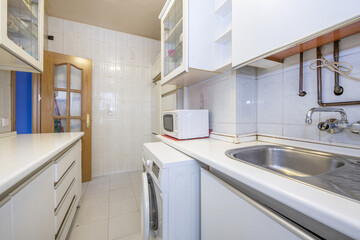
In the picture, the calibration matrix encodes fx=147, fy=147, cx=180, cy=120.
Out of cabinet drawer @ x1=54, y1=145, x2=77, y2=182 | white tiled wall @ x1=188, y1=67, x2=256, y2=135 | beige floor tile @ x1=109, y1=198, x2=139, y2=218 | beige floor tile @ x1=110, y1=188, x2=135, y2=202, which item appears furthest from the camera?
beige floor tile @ x1=110, y1=188, x2=135, y2=202

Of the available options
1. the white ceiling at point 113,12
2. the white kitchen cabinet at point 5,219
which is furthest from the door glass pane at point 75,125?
the white kitchen cabinet at point 5,219

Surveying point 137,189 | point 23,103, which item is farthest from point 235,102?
point 23,103

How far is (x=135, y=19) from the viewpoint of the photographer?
7.54ft

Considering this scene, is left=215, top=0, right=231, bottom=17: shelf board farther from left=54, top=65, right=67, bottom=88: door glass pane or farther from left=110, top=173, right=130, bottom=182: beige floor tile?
left=110, top=173, right=130, bottom=182: beige floor tile

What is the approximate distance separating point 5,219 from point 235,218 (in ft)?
2.76

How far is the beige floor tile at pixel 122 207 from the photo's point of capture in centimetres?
155

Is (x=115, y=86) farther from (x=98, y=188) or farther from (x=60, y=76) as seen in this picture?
(x=98, y=188)

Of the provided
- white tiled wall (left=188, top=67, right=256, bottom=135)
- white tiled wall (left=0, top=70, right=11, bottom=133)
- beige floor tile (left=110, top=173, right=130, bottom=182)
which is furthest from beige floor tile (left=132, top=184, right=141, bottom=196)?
white tiled wall (left=0, top=70, right=11, bottom=133)

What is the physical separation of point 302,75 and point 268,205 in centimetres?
91

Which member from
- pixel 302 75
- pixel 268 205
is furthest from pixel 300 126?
pixel 268 205

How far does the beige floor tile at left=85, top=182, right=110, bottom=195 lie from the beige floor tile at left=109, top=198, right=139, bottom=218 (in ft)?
1.33

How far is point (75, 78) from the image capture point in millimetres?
2264

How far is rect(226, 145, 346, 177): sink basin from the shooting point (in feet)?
2.51

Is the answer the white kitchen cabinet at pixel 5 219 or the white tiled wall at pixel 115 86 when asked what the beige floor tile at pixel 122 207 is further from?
the white kitchen cabinet at pixel 5 219
